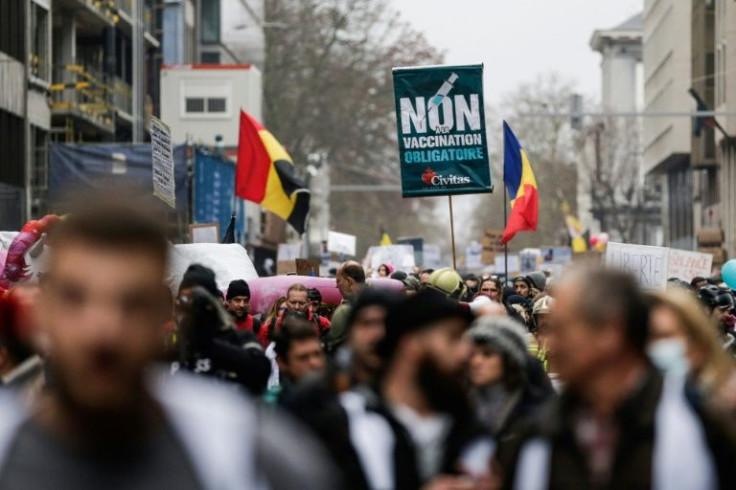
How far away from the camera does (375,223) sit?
89562 millimetres

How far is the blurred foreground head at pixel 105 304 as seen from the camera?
102 inches

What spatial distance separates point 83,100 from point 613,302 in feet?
149

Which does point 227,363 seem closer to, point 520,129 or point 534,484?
point 534,484

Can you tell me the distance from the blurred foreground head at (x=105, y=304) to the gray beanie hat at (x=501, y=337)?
3686 mm

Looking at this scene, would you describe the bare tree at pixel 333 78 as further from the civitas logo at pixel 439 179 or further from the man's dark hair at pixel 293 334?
the man's dark hair at pixel 293 334

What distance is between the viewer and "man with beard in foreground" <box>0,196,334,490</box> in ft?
8.54

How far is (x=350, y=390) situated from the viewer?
5.12 m

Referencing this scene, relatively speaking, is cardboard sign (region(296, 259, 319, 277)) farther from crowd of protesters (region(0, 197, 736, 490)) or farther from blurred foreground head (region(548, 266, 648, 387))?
blurred foreground head (region(548, 266, 648, 387))

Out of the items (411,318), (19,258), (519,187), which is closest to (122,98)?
(519,187)

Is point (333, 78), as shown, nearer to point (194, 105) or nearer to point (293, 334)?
point (194, 105)

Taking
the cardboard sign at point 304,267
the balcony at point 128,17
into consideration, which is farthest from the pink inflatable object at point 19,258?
the balcony at point 128,17

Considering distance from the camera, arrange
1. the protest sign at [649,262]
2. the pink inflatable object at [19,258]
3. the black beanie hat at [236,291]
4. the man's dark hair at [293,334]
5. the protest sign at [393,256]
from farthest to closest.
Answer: the protest sign at [393,256] → the protest sign at [649,262] → the pink inflatable object at [19,258] → the black beanie hat at [236,291] → the man's dark hair at [293,334]

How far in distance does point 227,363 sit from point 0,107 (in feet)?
108

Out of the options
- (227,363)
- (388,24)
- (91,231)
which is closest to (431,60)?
(388,24)
